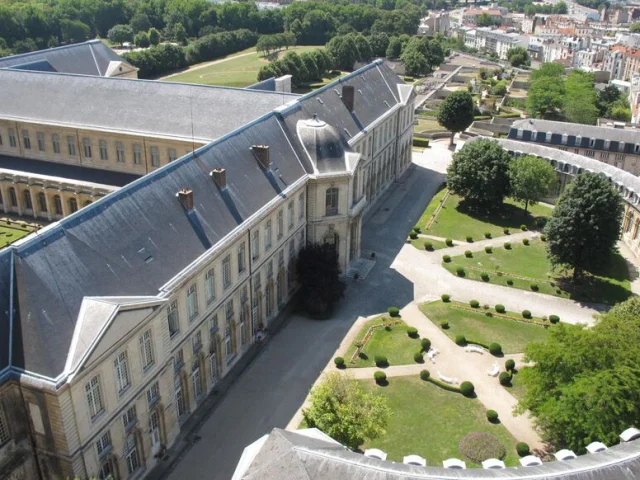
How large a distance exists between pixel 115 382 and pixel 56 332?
4.83m

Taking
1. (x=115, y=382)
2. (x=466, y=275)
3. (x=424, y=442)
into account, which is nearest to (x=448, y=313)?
(x=466, y=275)

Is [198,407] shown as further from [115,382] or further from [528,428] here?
[528,428]

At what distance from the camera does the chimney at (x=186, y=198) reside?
46.7 m

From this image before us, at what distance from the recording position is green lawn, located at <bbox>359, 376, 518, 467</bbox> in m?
44.5

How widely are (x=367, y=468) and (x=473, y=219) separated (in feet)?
204

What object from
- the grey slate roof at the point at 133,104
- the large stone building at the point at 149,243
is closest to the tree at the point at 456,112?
the large stone building at the point at 149,243

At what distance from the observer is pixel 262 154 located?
191 ft

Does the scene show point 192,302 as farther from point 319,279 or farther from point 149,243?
point 319,279

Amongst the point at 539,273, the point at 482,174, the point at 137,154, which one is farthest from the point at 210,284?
the point at 482,174

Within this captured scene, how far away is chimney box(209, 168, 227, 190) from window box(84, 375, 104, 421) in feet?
68.3

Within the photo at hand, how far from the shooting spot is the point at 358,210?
67.6 metres

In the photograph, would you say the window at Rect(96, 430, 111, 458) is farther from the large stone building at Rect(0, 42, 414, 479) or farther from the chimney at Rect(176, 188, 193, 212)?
the chimney at Rect(176, 188, 193, 212)

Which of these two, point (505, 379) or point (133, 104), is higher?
point (133, 104)

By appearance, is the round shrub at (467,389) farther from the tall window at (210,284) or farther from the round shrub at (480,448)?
the tall window at (210,284)
